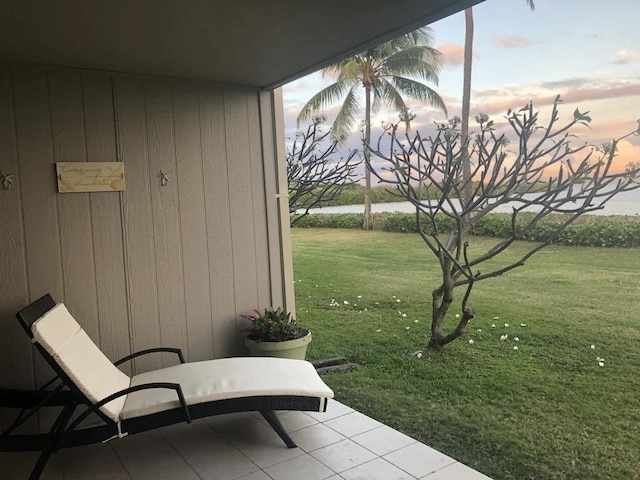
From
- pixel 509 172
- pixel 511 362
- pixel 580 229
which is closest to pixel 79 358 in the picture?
pixel 509 172

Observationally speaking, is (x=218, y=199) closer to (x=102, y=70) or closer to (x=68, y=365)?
(x=102, y=70)

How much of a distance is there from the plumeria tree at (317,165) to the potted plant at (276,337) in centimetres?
256

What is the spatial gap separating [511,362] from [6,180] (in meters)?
4.50

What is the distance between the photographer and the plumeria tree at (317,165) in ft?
21.2

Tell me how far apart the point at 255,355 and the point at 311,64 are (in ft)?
7.57

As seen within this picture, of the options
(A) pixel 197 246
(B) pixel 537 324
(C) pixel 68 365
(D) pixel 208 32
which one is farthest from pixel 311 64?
(B) pixel 537 324

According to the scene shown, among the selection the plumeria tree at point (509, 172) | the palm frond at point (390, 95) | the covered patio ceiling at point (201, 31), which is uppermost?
the palm frond at point (390, 95)

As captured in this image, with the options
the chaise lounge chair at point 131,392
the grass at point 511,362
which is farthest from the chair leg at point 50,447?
the grass at point 511,362

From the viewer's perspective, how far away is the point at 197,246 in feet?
14.0

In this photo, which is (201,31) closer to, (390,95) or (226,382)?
(226,382)

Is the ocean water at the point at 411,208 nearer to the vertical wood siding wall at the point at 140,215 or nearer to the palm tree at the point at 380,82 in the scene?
the palm tree at the point at 380,82

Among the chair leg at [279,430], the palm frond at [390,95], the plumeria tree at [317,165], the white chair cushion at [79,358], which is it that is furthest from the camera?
the palm frond at [390,95]

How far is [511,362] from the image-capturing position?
16.1 feet

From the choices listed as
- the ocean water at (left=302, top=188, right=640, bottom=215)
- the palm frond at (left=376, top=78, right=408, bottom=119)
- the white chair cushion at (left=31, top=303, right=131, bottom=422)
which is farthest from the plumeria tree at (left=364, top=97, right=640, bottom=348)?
the palm frond at (left=376, top=78, right=408, bottom=119)
